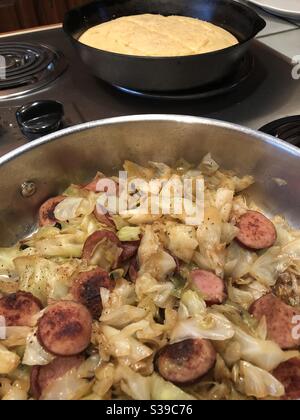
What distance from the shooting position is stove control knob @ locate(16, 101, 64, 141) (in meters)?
1.37

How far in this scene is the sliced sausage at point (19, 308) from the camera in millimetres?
914

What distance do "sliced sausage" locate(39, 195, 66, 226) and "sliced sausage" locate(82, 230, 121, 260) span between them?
178 millimetres

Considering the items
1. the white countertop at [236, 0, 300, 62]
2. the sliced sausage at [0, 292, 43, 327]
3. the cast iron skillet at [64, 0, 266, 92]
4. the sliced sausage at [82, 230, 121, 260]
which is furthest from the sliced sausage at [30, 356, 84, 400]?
the white countertop at [236, 0, 300, 62]

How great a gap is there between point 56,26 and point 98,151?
40.9 inches

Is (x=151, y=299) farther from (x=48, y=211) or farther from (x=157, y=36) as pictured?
(x=157, y=36)

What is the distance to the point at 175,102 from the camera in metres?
1.51

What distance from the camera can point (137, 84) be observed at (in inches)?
55.5

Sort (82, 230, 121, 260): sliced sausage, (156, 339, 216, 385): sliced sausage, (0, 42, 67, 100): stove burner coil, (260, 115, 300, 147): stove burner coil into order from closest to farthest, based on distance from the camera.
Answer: (156, 339, 216, 385): sliced sausage → (82, 230, 121, 260): sliced sausage → (260, 115, 300, 147): stove burner coil → (0, 42, 67, 100): stove burner coil

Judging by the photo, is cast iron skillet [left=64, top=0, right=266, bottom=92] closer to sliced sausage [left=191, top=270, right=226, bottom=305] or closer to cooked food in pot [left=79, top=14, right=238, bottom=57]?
cooked food in pot [left=79, top=14, right=238, bottom=57]

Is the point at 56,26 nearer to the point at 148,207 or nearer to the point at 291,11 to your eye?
the point at 291,11

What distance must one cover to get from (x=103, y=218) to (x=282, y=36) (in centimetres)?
136

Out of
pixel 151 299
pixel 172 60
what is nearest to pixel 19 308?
pixel 151 299

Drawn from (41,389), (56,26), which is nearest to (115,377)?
(41,389)

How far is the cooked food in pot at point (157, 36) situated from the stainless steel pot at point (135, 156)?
15.1 inches
